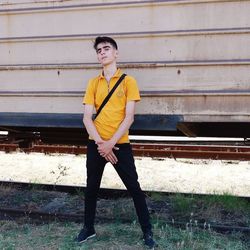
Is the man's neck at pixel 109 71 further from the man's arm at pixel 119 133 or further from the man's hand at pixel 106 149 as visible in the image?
the man's hand at pixel 106 149

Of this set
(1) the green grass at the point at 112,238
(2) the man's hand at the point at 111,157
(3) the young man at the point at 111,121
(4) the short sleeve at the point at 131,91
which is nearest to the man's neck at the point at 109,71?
(3) the young man at the point at 111,121

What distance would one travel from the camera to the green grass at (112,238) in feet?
10.7

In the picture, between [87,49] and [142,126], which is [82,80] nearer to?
[87,49]

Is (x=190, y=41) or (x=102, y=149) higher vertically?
(x=190, y=41)

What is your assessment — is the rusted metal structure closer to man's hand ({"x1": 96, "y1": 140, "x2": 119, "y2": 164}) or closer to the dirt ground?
man's hand ({"x1": 96, "y1": 140, "x2": 119, "y2": 164})

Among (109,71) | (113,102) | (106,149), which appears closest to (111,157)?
(106,149)

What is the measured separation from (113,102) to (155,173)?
3201 mm

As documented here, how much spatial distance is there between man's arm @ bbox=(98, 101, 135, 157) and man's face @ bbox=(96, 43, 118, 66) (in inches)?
12.0

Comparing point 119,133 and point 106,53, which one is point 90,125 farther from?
point 106,53

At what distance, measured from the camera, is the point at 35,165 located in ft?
22.1

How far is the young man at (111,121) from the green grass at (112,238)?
25cm

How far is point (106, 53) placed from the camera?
3.00 m

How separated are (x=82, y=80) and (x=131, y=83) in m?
0.60

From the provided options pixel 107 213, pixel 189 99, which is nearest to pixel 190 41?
→ pixel 189 99
